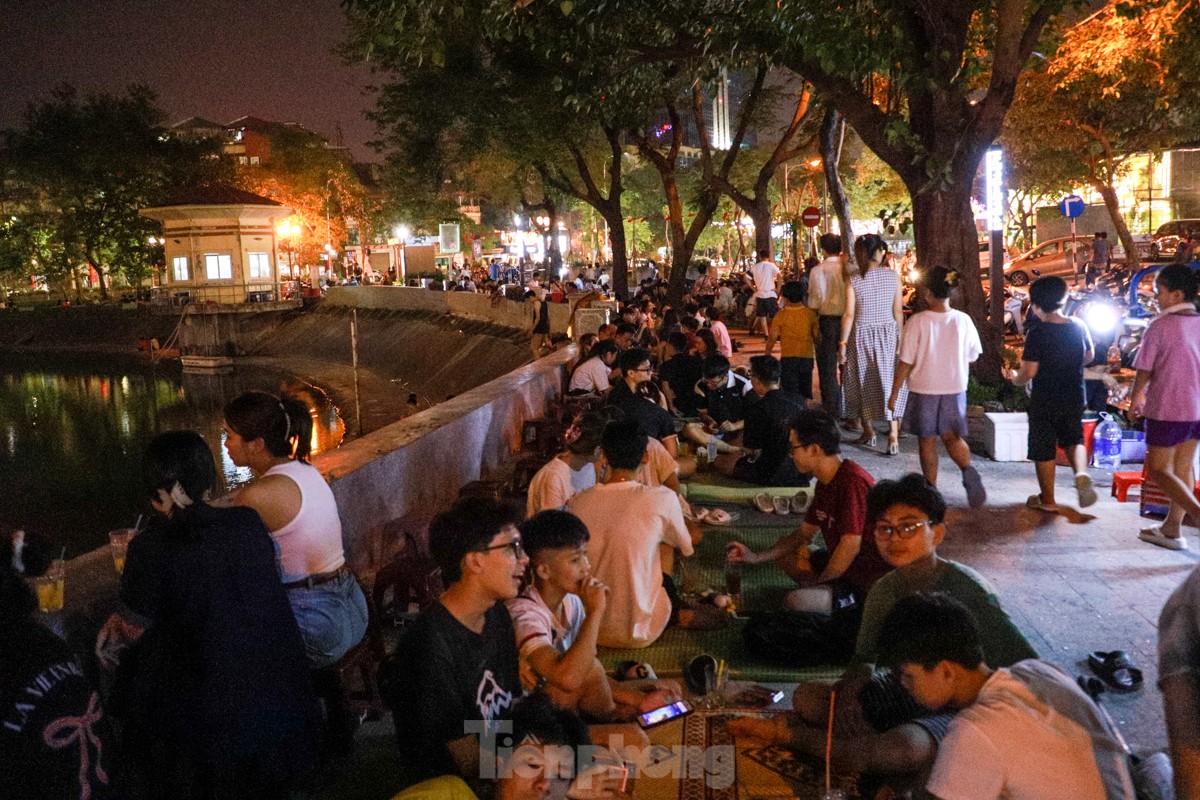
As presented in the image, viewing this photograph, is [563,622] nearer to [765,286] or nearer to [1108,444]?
[1108,444]

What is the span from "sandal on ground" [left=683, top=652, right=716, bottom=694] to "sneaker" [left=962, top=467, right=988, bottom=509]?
12.2 feet

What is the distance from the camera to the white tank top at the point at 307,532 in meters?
4.07

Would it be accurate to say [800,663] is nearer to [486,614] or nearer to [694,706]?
[694,706]

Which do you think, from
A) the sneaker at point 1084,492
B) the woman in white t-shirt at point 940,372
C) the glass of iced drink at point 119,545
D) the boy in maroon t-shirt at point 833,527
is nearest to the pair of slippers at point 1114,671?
the boy in maroon t-shirt at point 833,527

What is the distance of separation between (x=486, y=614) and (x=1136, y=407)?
16.4 feet

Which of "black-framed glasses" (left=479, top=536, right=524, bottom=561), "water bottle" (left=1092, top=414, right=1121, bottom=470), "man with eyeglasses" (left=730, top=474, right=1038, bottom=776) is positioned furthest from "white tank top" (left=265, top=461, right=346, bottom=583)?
"water bottle" (left=1092, top=414, right=1121, bottom=470)

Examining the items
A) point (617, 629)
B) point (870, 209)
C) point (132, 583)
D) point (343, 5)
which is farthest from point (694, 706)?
point (870, 209)

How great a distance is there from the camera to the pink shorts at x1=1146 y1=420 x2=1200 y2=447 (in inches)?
248

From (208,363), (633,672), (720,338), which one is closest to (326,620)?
(633,672)

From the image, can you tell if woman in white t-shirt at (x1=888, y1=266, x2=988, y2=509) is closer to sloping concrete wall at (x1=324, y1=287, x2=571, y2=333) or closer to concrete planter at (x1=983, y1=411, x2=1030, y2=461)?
concrete planter at (x1=983, y1=411, x2=1030, y2=461)

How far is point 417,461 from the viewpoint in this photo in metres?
7.32

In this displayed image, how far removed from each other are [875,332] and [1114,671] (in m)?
5.43

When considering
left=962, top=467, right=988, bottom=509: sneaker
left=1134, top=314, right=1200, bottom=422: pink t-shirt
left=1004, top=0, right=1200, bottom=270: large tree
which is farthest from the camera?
left=1004, top=0, right=1200, bottom=270: large tree

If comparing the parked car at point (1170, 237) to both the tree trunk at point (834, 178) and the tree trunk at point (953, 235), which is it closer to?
the tree trunk at point (834, 178)
